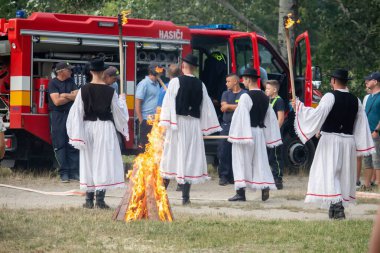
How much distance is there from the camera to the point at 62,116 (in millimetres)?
16312

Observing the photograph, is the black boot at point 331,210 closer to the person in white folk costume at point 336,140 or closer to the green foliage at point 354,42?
the person in white folk costume at point 336,140

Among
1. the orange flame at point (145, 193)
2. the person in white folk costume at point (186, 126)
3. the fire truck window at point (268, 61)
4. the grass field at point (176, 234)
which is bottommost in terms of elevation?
the grass field at point (176, 234)

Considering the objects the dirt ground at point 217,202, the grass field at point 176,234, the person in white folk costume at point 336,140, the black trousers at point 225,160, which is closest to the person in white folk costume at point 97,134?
the dirt ground at point 217,202

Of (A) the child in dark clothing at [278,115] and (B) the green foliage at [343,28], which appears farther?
(B) the green foliage at [343,28]

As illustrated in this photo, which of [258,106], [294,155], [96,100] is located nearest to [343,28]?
[294,155]

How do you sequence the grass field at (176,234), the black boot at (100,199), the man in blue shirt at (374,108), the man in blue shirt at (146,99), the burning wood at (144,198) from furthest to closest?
the man in blue shirt at (146,99), the man in blue shirt at (374,108), the black boot at (100,199), the burning wood at (144,198), the grass field at (176,234)

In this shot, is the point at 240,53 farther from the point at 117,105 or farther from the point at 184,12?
the point at 184,12

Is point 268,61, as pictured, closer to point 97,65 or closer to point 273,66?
point 273,66

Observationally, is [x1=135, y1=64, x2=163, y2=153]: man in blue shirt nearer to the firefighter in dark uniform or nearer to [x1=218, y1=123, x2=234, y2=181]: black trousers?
the firefighter in dark uniform

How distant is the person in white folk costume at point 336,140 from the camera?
11547mm

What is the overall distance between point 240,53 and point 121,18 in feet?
18.2

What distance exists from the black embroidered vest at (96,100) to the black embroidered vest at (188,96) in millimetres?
1113

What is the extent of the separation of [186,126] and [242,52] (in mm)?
5000

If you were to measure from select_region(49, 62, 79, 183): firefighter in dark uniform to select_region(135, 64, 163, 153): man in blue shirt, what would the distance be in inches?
42.1
